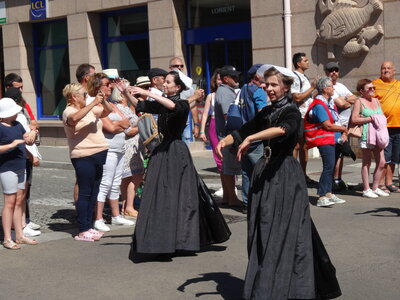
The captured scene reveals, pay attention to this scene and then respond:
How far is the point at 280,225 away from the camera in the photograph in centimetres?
558

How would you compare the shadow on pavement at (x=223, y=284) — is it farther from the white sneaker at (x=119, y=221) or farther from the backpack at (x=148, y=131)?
the backpack at (x=148, y=131)

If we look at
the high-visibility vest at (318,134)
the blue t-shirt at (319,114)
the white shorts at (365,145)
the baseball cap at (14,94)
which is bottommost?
the white shorts at (365,145)

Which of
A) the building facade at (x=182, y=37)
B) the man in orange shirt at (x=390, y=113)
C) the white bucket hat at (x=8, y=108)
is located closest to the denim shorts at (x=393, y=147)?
the man in orange shirt at (x=390, y=113)

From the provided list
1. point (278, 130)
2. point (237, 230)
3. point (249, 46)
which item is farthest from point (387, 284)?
point (249, 46)

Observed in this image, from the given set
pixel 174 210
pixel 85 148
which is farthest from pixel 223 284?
pixel 85 148

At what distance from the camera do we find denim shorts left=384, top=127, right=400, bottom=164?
11195mm

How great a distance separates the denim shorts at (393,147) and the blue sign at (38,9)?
12713 millimetres

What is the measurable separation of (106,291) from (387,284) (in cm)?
218

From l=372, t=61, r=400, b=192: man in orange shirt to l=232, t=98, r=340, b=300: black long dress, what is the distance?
5.71 m

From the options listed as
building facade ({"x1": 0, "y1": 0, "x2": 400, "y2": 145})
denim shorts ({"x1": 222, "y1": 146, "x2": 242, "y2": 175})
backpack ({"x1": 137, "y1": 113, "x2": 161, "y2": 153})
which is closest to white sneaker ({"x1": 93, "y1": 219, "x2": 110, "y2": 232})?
backpack ({"x1": 137, "y1": 113, "x2": 161, "y2": 153})

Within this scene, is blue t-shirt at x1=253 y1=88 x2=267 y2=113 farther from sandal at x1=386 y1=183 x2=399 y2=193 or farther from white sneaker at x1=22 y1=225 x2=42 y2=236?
white sneaker at x1=22 y1=225 x2=42 y2=236

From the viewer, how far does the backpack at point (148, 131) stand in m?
9.48

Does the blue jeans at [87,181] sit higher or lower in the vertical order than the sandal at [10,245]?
higher

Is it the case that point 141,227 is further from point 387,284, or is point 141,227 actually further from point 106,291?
point 387,284
